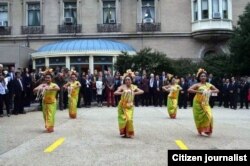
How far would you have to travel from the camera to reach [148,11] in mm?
43875

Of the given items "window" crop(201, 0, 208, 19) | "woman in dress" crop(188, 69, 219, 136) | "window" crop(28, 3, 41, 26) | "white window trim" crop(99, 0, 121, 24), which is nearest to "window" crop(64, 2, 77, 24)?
"white window trim" crop(99, 0, 121, 24)

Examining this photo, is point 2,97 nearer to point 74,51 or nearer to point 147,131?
point 147,131

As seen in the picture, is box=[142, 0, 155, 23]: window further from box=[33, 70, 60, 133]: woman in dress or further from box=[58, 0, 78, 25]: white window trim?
box=[33, 70, 60, 133]: woman in dress

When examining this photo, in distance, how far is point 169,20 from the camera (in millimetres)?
43594

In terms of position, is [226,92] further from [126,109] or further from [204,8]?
[126,109]

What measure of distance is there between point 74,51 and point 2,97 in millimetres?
18229

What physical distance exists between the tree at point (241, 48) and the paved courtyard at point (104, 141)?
673 inches

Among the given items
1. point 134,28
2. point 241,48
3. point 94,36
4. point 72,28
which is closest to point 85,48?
point 94,36
